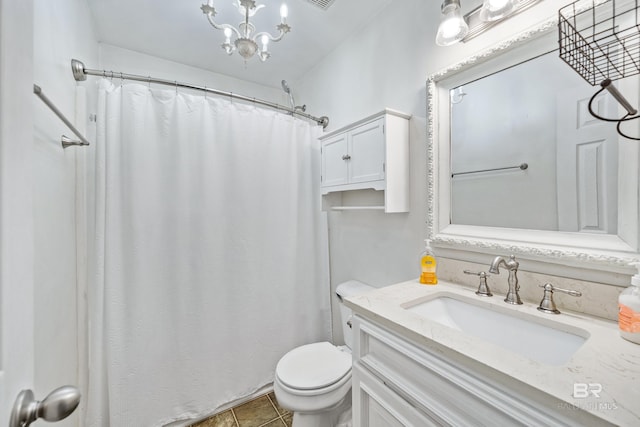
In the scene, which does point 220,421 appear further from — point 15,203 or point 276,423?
point 15,203

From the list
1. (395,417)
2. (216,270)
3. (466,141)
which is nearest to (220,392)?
(216,270)

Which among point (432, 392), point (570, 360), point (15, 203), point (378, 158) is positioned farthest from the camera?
point (378, 158)

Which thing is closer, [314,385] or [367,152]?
[314,385]

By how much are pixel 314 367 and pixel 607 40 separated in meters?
1.73

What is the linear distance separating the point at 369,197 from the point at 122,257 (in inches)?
56.2

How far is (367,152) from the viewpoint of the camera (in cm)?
141

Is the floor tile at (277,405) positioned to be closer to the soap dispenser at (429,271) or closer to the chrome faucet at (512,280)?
the soap dispenser at (429,271)

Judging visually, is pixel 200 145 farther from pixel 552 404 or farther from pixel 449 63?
pixel 552 404

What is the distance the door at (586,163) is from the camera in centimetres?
80

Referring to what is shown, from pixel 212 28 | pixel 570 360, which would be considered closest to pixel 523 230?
pixel 570 360

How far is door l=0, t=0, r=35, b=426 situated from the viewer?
1.05 feet

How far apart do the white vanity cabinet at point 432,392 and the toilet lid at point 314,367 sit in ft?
1.17

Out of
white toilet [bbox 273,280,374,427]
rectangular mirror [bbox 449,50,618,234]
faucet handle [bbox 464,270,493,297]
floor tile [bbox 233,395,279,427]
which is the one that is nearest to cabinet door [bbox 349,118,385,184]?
rectangular mirror [bbox 449,50,618,234]

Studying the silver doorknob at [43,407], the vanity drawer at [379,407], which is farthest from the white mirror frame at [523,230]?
the silver doorknob at [43,407]
